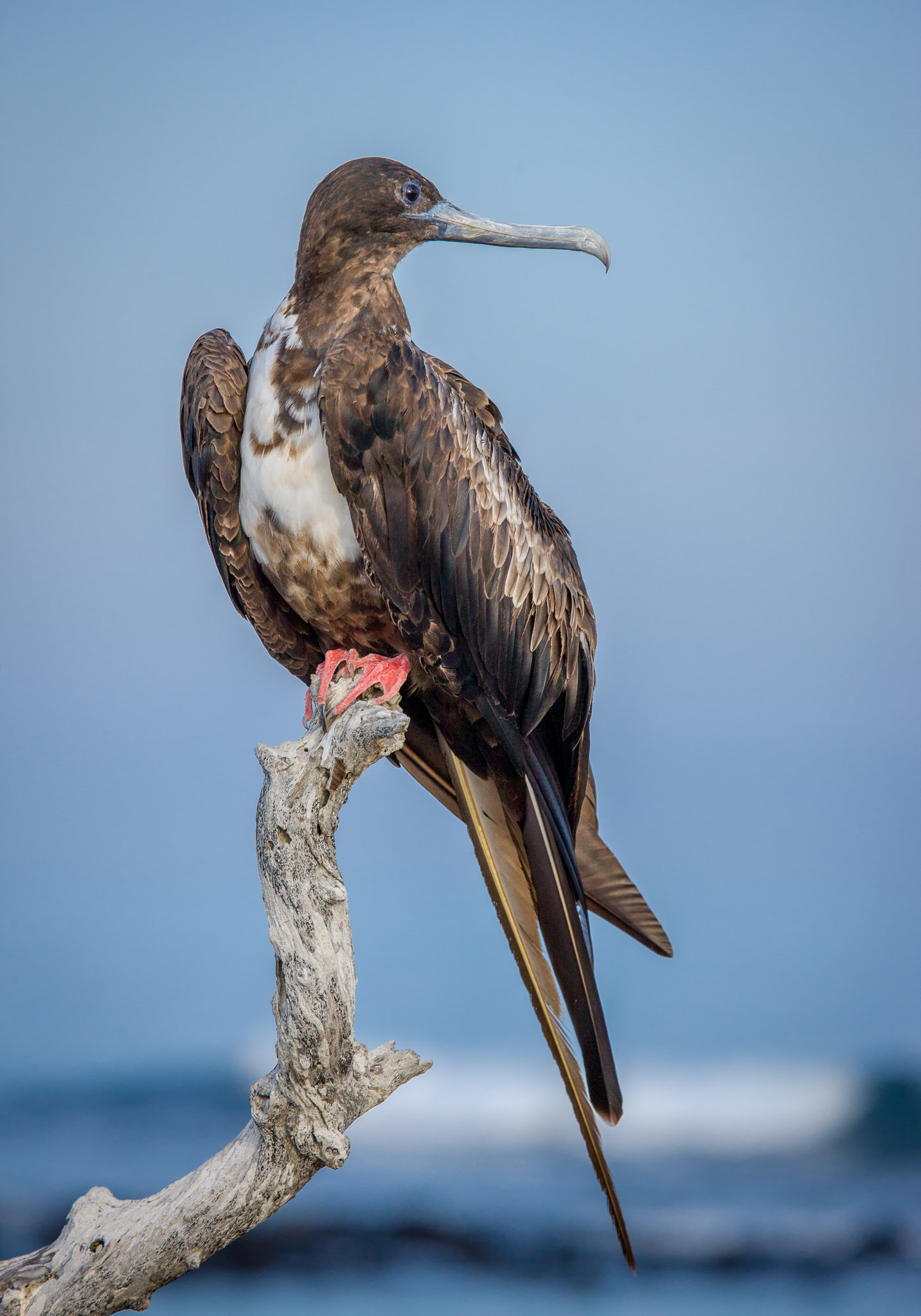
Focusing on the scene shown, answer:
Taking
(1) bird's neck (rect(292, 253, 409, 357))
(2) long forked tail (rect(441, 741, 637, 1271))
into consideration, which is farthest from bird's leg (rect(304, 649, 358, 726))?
(1) bird's neck (rect(292, 253, 409, 357))

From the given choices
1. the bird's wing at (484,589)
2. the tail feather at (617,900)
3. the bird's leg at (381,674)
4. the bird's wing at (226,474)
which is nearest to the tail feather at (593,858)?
the tail feather at (617,900)

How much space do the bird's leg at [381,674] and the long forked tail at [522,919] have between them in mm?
248

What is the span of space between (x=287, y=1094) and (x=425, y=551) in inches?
42.3

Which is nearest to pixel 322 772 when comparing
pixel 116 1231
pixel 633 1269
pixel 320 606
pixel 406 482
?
pixel 320 606

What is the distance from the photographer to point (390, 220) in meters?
2.55

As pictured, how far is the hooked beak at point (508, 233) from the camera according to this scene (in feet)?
8.57

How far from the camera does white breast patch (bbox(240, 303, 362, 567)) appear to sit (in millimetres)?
2414

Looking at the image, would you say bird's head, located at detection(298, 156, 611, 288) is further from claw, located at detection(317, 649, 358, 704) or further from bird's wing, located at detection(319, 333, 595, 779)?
claw, located at detection(317, 649, 358, 704)

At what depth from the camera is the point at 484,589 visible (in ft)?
8.29

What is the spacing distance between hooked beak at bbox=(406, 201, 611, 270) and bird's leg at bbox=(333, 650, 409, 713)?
37.0 inches

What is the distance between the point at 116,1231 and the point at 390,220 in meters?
2.10

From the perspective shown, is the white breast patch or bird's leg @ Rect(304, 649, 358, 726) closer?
the white breast patch

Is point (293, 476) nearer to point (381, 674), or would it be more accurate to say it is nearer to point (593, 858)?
point (381, 674)

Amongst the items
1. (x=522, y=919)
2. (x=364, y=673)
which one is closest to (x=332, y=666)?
(x=364, y=673)
